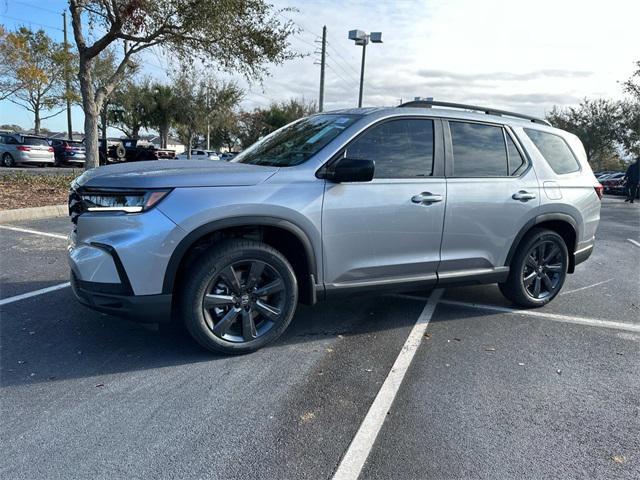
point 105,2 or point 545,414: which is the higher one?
point 105,2

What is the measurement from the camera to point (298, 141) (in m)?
4.21

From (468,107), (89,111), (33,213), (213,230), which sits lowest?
(33,213)

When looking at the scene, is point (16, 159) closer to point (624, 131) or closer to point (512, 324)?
point (512, 324)

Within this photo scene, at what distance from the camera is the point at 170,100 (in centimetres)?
3619

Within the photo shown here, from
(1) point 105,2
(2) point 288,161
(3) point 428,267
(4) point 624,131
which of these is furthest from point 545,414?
(4) point 624,131

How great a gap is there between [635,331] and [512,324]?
112 centimetres

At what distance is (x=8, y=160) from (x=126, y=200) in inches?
982

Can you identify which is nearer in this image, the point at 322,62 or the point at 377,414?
the point at 377,414

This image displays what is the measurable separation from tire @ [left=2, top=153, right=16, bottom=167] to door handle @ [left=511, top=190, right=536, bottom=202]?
83.3ft

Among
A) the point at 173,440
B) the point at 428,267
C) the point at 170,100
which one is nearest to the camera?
the point at 173,440

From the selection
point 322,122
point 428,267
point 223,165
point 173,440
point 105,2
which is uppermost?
point 105,2

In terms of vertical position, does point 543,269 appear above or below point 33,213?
above

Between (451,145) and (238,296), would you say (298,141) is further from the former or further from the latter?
(238,296)

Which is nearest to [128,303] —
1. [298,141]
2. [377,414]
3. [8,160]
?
[377,414]
